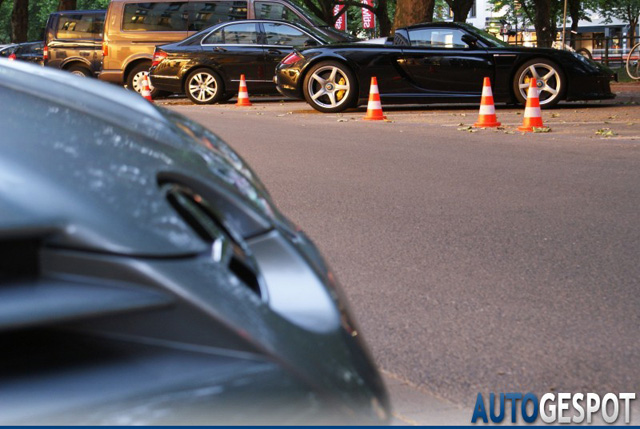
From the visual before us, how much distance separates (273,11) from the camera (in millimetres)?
22094

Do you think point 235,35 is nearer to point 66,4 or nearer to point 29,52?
point 29,52

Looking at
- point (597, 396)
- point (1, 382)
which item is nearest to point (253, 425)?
point (1, 382)

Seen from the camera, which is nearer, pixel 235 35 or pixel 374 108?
pixel 374 108

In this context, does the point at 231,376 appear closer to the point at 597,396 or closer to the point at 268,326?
the point at 268,326

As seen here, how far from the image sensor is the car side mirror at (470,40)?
54.6 feet

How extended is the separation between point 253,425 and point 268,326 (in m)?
0.13

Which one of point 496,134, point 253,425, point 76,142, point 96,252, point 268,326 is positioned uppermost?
point 76,142

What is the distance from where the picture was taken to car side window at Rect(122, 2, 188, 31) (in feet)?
75.9

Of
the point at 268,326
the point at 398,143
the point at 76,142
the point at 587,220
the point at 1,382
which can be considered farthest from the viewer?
the point at 398,143

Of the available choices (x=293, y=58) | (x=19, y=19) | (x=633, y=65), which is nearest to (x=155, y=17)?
(x=293, y=58)

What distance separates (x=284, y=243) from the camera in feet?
5.44

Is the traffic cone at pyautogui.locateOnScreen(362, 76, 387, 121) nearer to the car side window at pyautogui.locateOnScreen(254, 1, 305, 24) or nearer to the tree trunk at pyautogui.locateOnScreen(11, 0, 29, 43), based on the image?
the car side window at pyautogui.locateOnScreen(254, 1, 305, 24)

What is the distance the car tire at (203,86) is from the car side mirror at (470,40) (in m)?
5.44

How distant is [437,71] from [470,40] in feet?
2.41
